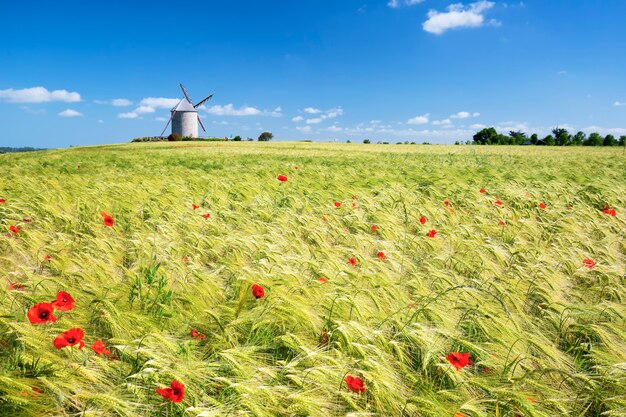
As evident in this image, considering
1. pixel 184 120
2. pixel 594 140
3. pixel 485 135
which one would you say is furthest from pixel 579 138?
pixel 184 120

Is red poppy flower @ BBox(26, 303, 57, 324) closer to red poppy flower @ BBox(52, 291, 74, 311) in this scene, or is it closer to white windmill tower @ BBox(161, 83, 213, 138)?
red poppy flower @ BBox(52, 291, 74, 311)

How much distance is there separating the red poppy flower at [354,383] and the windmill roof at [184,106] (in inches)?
2708

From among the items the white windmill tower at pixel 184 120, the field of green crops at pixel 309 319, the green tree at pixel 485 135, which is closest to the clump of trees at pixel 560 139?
the green tree at pixel 485 135

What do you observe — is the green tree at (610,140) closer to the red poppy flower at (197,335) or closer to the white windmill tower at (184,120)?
the white windmill tower at (184,120)

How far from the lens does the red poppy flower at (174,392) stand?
4.55 feet

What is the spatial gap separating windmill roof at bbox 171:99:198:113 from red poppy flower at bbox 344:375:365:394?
6879 cm

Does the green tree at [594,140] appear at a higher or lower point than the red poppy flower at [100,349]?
higher

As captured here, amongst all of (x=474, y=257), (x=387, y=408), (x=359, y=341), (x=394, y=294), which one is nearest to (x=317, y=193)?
(x=474, y=257)

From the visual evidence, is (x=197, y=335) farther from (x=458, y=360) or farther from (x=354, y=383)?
(x=458, y=360)

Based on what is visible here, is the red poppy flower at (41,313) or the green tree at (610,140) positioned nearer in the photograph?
the red poppy flower at (41,313)

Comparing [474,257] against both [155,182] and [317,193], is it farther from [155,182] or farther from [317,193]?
[155,182]

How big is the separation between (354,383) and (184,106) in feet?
230

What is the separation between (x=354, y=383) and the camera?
1.49 m

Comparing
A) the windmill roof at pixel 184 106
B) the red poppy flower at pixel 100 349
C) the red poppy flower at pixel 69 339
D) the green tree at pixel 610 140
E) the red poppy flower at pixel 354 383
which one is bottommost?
the red poppy flower at pixel 354 383
